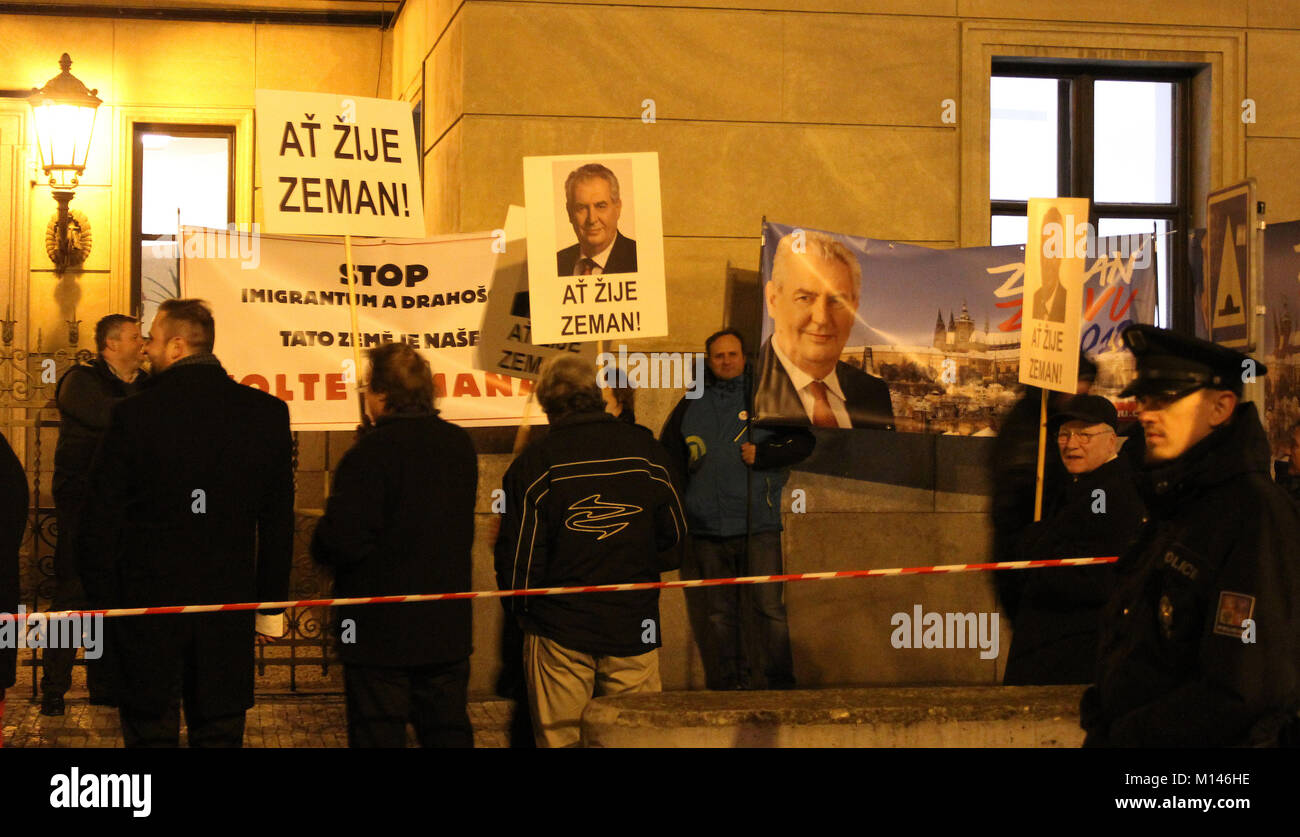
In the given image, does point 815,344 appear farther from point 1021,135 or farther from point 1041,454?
point 1021,135

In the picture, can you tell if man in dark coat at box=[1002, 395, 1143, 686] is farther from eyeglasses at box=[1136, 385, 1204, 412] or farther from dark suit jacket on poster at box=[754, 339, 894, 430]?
eyeglasses at box=[1136, 385, 1204, 412]

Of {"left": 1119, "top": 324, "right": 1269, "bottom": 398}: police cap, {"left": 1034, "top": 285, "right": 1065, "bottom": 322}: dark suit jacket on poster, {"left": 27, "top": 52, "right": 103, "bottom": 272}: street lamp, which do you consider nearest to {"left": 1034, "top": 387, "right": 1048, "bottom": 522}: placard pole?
{"left": 1034, "top": 285, "right": 1065, "bottom": 322}: dark suit jacket on poster

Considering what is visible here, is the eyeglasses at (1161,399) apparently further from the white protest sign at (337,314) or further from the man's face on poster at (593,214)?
the white protest sign at (337,314)

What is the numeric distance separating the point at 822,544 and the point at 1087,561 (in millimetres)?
3420

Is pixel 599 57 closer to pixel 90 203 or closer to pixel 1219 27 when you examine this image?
pixel 1219 27

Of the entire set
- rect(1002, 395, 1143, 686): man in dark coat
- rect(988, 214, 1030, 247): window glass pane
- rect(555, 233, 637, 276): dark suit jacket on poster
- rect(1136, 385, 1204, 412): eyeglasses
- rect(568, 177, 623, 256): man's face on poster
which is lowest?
rect(1002, 395, 1143, 686): man in dark coat

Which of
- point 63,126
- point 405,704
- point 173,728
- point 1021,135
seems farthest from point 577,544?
point 63,126

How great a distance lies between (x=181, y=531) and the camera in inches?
222

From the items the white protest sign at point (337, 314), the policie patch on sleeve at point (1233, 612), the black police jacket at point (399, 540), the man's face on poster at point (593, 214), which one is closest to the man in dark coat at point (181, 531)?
the black police jacket at point (399, 540)

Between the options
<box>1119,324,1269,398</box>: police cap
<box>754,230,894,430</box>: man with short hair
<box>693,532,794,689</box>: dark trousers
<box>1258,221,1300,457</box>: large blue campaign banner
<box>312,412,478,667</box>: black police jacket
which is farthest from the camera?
<box>1258,221,1300,457</box>: large blue campaign banner

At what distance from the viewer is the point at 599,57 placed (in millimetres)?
9883

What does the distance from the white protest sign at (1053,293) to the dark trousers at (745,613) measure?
6.28 ft

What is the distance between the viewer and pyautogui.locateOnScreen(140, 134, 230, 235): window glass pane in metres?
13.5

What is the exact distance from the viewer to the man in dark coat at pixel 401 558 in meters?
5.56
